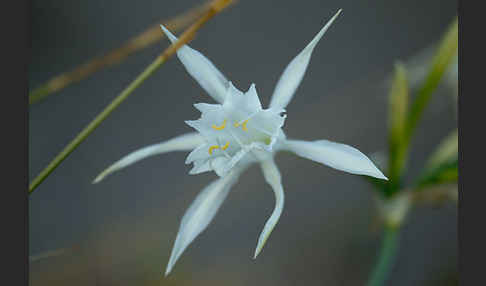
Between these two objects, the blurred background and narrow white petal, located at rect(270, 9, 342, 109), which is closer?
narrow white petal, located at rect(270, 9, 342, 109)

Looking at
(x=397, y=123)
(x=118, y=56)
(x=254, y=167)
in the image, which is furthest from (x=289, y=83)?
(x=254, y=167)

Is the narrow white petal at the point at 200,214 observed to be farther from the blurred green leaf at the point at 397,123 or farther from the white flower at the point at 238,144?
the blurred green leaf at the point at 397,123

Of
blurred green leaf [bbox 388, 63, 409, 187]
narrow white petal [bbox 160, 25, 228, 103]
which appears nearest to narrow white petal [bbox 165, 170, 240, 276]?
narrow white petal [bbox 160, 25, 228, 103]

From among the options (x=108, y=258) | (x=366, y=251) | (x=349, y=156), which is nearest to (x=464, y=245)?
(x=349, y=156)

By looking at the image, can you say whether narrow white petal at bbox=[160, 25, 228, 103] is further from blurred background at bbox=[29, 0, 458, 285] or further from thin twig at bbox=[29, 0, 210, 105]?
blurred background at bbox=[29, 0, 458, 285]

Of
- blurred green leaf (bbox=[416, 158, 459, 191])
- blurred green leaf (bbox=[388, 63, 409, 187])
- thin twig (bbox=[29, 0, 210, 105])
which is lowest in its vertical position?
blurred green leaf (bbox=[416, 158, 459, 191])

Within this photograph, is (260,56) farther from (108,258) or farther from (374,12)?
(108,258)

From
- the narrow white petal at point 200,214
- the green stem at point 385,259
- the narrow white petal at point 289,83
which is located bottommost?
the green stem at point 385,259

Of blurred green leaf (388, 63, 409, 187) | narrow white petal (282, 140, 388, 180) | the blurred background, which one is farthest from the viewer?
the blurred background

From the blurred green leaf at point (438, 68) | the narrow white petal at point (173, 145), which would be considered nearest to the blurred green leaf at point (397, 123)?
the blurred green leaf at point (438, 68)
